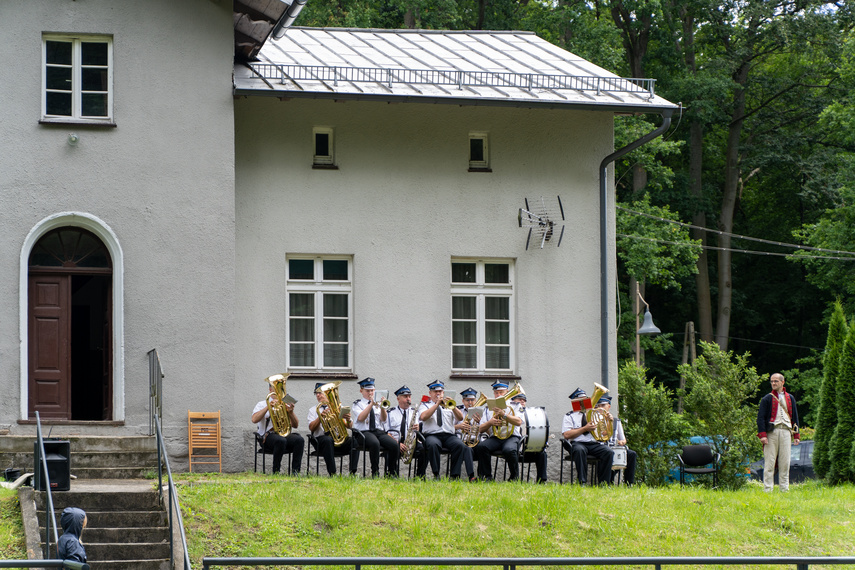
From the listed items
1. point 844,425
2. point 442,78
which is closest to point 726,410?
point 844,425

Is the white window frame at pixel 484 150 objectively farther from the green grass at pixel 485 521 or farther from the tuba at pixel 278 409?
the green grass at pixel 485 521

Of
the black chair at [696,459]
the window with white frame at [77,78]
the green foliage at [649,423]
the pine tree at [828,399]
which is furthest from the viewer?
the pine tree at [828,399]

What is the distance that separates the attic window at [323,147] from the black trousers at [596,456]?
5.63 m

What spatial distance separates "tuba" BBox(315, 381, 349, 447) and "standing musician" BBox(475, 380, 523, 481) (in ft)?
6.00

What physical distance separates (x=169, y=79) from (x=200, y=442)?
497 centimetres

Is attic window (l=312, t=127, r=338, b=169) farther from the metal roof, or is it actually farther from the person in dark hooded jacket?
the person in dark hooded jacket

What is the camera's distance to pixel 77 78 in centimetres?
1599

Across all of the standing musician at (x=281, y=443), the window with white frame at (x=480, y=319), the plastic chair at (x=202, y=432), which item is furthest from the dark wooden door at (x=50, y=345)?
the window with white frame at (x=480, y=319)

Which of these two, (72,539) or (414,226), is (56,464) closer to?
(72,539)

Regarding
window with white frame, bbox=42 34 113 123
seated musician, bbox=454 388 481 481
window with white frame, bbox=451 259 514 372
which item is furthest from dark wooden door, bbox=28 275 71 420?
window with white frame, bbox=451 259 514 372

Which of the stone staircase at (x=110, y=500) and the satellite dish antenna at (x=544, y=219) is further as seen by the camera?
the satellite dish antenna at (x=544, y=219)

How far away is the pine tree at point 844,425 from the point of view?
59.5ft

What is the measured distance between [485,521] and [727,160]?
1104 inches

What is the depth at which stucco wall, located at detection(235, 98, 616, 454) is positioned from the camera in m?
17.4
